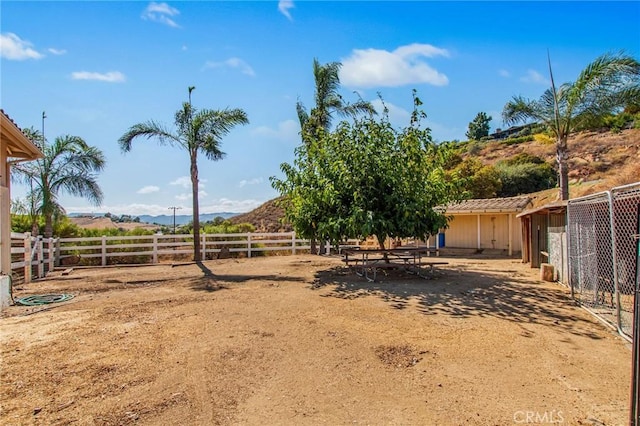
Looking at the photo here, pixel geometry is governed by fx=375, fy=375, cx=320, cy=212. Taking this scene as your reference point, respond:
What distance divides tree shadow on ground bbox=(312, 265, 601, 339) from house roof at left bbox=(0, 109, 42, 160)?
7.65 metres

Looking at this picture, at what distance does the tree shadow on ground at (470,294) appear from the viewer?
A: 21.6 feet

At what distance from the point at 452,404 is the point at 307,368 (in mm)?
1611

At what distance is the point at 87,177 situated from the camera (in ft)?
54.5

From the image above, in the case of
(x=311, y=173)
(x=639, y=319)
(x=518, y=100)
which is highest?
(x=518, y=100)

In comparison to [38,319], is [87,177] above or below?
above

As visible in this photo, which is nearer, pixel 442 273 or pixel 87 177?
pixel 442 273

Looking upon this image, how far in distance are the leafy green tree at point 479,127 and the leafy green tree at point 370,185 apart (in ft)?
213

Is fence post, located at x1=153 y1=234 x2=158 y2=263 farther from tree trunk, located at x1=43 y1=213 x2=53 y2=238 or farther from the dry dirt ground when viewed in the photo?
the dry dirt ground

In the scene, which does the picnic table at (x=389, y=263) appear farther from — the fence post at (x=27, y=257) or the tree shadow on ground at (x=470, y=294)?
the fence post at (x=27, y=257)

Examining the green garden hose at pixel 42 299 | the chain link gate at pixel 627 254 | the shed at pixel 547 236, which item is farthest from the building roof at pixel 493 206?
the green garden hose at pixel 42 299

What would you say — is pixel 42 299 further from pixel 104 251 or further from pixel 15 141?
pixel 104 251

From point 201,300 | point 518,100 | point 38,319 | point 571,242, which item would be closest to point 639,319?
point 571,242

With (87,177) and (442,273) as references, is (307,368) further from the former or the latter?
(87,177)

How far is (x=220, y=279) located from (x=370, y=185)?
16.8ft
